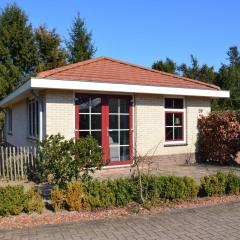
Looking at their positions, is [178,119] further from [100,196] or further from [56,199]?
[56,199]

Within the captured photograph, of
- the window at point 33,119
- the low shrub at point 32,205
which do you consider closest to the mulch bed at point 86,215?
the low shrub at point 32,205

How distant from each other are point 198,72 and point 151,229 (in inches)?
1308

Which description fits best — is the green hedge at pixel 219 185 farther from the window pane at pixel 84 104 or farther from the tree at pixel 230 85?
the tree at pixel 230 85

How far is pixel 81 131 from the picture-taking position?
13.3 meters

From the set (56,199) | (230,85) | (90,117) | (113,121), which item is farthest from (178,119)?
(230,85)

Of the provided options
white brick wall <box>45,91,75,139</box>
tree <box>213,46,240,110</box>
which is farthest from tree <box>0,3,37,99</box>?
white brick wall <box>45,91,75,139</box>

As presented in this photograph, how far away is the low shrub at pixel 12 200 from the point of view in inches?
297

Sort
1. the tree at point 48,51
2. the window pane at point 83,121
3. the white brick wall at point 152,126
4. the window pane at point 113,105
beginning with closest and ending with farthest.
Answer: the window pane at point 83,121 < the window pane at point 113,105 < the white brick wall at point 152,126 < the tree at point 48,51

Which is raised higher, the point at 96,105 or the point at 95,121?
the point at 96,105

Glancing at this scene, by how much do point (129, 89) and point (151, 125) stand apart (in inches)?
73.4

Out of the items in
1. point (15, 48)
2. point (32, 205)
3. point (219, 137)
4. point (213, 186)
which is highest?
point (15, 48)

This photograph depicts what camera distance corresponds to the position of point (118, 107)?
46.2 feet

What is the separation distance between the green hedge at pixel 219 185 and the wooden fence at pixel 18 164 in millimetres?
5249

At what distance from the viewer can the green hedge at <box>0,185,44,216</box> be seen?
755 cm
